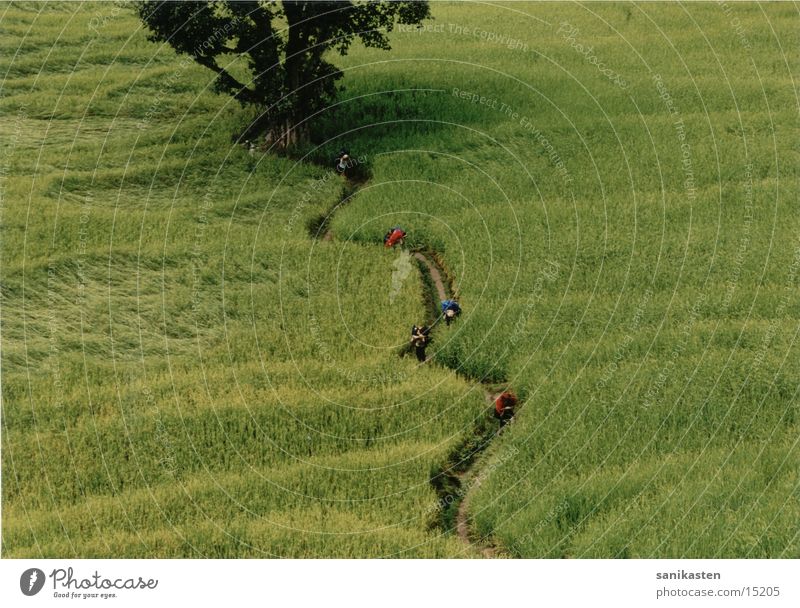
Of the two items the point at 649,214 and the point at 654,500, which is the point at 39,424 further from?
the point at 649,214

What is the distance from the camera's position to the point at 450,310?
24359 mm

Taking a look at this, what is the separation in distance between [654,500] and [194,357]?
10.3 metres

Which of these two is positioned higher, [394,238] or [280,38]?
[280,38]

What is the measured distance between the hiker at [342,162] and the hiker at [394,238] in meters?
4.48

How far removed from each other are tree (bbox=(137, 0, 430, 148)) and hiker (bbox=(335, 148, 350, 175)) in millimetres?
1602

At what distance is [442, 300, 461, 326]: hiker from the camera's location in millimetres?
24344

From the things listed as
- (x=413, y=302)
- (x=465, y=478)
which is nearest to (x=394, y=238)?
(x=413, y=302)

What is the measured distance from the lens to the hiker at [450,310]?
24344 mm

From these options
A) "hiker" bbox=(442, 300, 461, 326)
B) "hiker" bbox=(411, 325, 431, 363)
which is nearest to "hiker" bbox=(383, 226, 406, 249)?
"hiker" bbox=(442, 300, 461, 326)

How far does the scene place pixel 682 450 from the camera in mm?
19406
